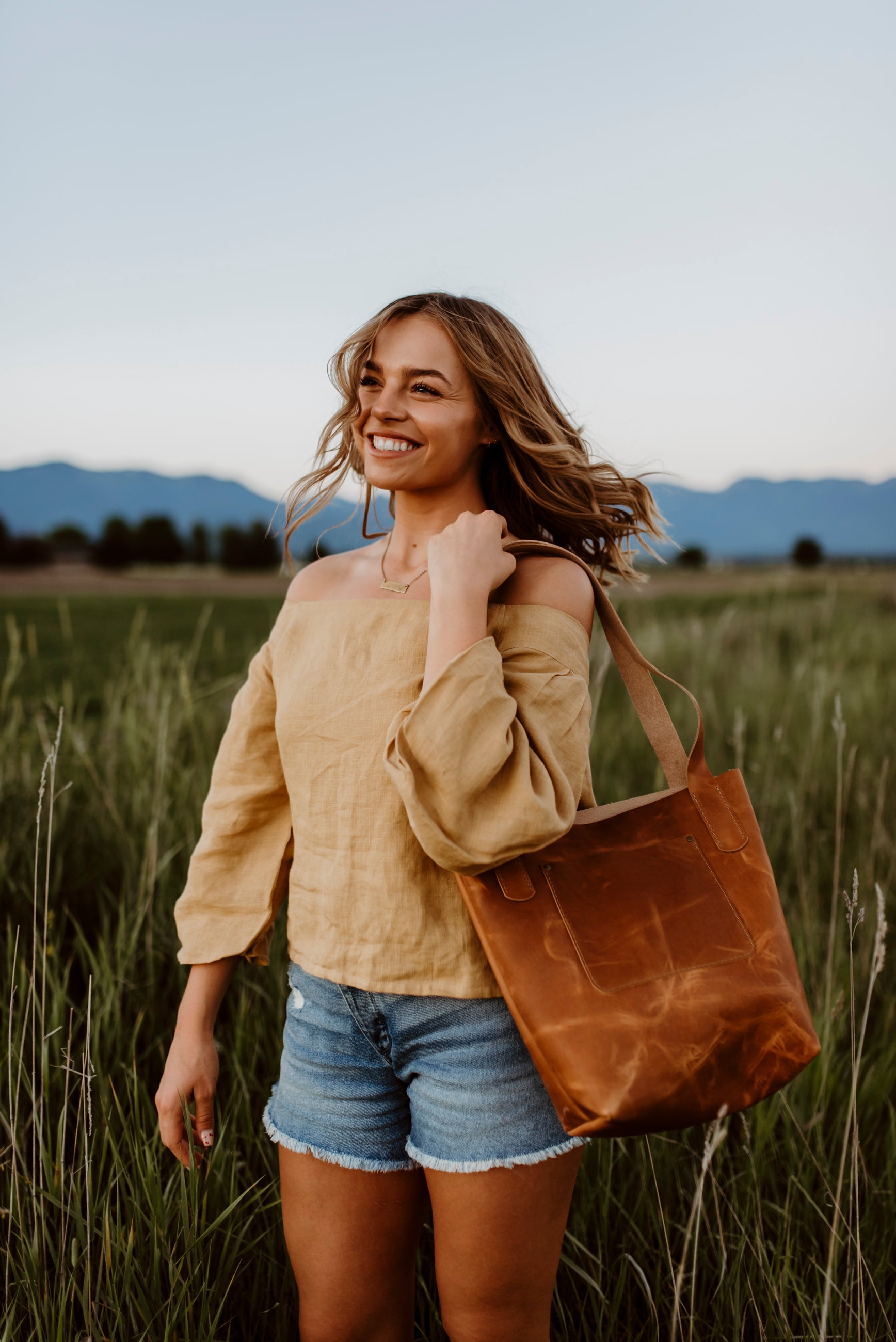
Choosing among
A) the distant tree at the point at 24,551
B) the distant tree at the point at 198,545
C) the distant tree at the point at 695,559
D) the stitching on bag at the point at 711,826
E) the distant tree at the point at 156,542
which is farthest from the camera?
the distant tree at the point at 198,545

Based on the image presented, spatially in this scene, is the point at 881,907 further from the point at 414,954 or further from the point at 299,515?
the point at 299,515

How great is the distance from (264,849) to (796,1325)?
1324 mm

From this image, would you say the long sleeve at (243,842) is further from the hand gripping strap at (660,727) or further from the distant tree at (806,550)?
the distant tree at (806,550)

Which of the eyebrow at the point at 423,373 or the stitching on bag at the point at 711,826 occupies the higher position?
A: the eyebrow at the point at 423,373

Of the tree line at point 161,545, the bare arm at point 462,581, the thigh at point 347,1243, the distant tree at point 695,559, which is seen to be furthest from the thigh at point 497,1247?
the tree line at point 161,545

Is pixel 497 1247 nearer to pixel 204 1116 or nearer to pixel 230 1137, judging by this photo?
pixel 204 1116

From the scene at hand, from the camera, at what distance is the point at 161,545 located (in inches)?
2319

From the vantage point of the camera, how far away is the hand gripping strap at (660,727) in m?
1.21

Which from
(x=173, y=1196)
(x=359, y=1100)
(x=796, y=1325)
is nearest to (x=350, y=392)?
(x=359, y=1100)

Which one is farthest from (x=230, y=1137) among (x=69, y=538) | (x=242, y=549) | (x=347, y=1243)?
(x=69, y=538)

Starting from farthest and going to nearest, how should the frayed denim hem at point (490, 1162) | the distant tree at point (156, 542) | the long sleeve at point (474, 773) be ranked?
the distant tree at point (156, 542)
the frayed denim hem at point (490, 1162)
the long sleeve at point (474, 773)

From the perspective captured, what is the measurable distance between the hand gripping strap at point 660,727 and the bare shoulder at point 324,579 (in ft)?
0.96

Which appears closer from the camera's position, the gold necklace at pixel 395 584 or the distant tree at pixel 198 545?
the gold necklace at pixel 395 584

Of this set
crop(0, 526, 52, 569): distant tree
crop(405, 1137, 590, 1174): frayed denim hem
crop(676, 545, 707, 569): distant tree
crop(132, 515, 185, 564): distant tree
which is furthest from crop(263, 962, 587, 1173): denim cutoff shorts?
crop(132, 515, 185, 564): distant tree
